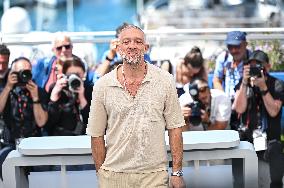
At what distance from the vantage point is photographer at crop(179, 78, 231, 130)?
239 inches

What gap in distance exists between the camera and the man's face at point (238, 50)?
21.4 ft

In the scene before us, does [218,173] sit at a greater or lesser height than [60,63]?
lesser

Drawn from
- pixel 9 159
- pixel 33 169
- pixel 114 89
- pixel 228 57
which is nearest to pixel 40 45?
pixel 228 57

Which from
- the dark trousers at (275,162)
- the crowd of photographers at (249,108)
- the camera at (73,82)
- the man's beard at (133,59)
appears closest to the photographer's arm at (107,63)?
the camera at (73,82)

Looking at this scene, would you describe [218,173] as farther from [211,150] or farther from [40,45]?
[40,45]

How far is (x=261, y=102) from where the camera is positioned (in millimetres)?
6160

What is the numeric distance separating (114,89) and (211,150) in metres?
0.92

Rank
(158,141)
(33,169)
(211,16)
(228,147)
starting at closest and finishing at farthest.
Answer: (158,141)
(228,147)
(33,169)
(211,16)

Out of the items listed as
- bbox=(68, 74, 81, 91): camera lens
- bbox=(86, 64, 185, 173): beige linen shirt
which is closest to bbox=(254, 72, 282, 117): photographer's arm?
bbox=(68, 74, 81, 91): camera lens

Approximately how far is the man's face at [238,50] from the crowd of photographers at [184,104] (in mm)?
66

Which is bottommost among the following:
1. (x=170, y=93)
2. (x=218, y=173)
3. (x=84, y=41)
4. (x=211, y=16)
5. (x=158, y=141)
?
(x=218, y=173)

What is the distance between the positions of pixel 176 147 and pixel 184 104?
2199mm

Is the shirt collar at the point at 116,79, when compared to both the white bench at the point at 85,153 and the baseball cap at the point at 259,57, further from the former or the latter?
the baseball cap at the point at 259,57

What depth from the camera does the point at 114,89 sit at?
3846 millimetres
